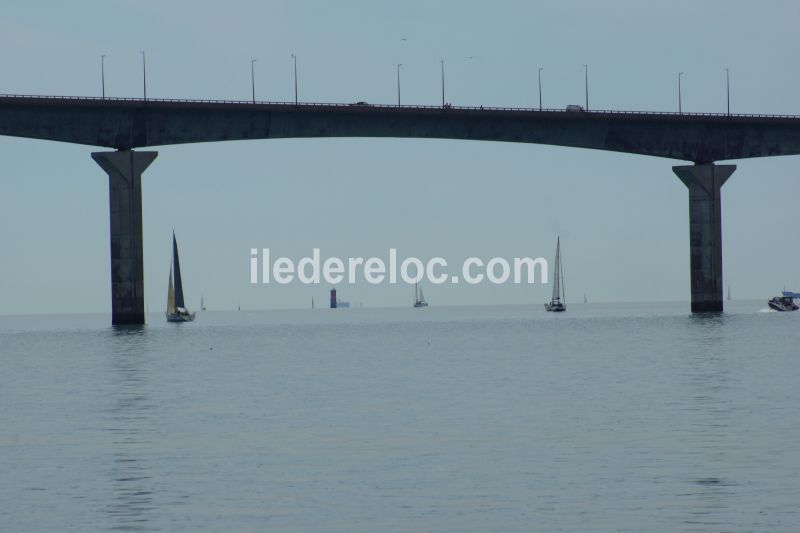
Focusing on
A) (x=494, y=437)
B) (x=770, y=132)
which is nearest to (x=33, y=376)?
(x=494, y=437)

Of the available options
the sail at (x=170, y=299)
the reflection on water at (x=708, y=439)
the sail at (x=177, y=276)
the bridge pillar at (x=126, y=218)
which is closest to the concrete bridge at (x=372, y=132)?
the bridge pillar at (x=126, y=218)

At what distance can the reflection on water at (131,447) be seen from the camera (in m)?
25.6

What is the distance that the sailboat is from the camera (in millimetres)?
167875

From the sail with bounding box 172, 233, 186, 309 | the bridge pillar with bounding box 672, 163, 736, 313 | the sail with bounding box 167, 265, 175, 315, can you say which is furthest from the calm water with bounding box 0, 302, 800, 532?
the sail with bounding box 167, 265, 175, 315

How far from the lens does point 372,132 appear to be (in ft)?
426

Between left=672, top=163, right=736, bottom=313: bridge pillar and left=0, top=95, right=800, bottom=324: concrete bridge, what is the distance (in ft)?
0.31

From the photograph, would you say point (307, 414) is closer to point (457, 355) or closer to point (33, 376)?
point (33, 376)

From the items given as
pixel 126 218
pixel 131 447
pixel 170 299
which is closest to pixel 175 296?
pixel 170 299

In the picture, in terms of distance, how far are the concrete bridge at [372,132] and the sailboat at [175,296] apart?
125 ft

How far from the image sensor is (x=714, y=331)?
114312 millimetres

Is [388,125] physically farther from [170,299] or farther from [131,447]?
[131,447]

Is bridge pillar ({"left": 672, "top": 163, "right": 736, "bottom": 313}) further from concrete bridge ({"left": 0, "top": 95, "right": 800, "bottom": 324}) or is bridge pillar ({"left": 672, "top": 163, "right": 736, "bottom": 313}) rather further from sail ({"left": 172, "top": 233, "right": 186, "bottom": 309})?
sail ({"left": 172, "top": 233, "right": 186, "bottom": 309})

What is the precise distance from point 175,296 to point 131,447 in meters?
145

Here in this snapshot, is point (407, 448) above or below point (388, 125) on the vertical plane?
below
